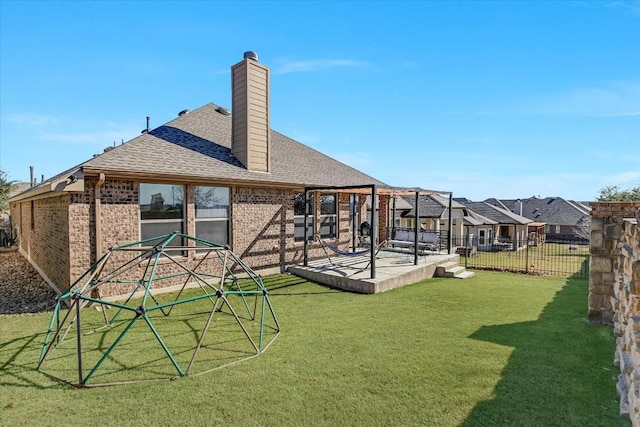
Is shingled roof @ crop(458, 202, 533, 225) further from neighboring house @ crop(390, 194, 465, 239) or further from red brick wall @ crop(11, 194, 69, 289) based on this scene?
red brick wall @ crop(11, 194, 69, 289)

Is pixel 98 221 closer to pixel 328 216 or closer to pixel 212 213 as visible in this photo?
pixel 212 213

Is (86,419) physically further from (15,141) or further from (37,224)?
(15,141)

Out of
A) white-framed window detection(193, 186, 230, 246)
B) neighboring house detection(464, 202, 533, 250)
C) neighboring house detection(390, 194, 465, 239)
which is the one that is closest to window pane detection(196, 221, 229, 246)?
white-framed window detection(193, 186, 230, 246)

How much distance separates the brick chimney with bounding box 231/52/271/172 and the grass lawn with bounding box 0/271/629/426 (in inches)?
220

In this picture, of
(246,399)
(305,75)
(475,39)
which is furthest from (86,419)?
(475,39)

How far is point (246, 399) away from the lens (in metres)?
3.70

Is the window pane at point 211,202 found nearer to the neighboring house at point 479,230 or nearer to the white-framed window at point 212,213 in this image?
the white-framed window at point 212,213

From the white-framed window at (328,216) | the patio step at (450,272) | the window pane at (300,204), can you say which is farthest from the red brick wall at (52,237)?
the patio step at (450,272)

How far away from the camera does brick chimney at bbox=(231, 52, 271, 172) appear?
33.9ft

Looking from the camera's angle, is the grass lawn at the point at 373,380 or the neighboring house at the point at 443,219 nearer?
the grass lawn at the point at 373,380

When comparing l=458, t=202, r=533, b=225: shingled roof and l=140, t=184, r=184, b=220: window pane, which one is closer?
l=140, t=184, r=184, b=220: window pane

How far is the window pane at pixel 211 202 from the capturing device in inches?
356

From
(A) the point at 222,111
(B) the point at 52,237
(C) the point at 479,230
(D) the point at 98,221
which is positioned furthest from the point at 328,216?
(C) the point at 479,230

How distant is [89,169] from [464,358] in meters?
7.97
